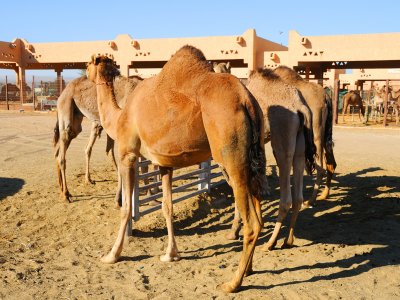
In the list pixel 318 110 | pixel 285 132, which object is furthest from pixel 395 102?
pixel 285 132

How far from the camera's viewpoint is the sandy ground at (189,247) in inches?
170

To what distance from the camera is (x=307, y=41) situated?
1005 inches

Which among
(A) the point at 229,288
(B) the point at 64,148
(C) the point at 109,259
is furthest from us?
(B) the point at 64,148

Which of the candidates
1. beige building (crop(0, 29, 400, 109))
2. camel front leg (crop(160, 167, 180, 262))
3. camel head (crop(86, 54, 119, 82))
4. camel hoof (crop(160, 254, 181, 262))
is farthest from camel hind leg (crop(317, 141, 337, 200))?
beige building (crop(0, 29, 400, 109))

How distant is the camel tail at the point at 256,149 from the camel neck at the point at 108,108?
6.59 ft

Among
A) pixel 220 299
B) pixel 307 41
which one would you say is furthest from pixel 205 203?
pixel 307 41

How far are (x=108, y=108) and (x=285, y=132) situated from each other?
231cm

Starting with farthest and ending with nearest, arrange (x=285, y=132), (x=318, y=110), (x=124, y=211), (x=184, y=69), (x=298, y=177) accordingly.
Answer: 1. (x=318, y=110)
2. (x=298, y=177)
3. (x=285, y=132)
4. (x=124, y=211)
5. (x=184, y=69)

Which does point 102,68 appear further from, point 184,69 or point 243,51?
point 243,51

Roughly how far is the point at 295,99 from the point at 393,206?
9.59ft

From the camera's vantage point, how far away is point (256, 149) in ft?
13.5

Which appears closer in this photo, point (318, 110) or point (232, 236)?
point (232, 236)

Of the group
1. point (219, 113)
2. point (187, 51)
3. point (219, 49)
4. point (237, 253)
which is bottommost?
point (237, 253)

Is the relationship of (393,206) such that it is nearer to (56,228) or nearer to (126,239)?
(126,239)
